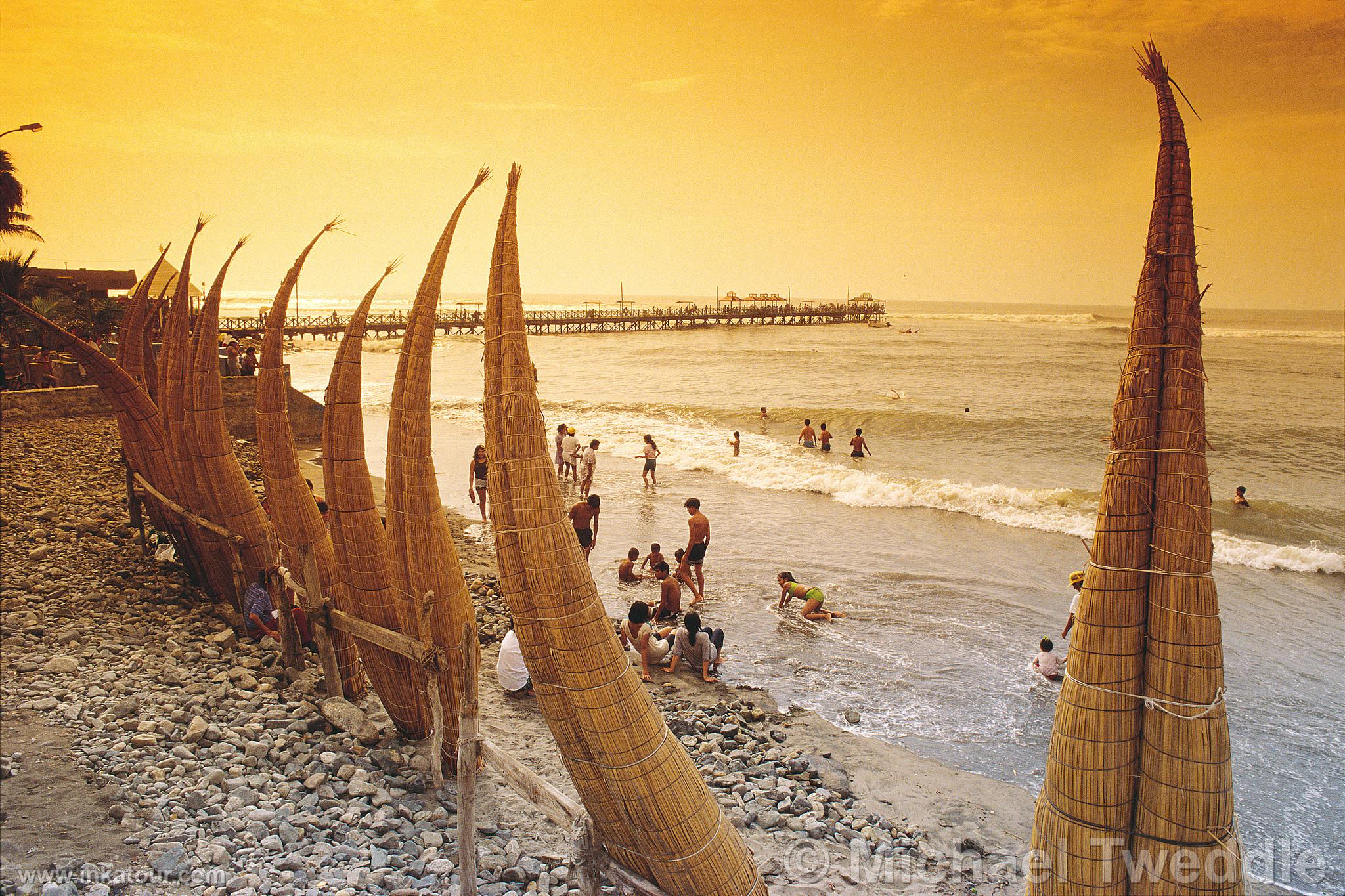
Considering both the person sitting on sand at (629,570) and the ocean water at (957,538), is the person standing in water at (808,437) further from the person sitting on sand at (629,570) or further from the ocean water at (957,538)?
the person sitting on sand at (629,570)

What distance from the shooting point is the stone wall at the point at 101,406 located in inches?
518

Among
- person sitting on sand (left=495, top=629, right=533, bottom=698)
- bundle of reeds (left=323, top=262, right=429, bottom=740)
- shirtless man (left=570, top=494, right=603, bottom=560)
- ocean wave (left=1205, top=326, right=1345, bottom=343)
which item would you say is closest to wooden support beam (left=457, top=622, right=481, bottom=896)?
bundle of reeds (left=323, top=262, right=429, bottom=740)

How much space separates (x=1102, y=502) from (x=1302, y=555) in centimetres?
1257

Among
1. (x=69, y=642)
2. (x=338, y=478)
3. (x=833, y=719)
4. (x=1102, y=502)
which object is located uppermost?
(x=1102, y=502)

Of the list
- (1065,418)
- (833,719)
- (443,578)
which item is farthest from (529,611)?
(1065,418)

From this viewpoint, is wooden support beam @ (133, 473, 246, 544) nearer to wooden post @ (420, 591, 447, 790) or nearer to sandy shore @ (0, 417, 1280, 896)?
sandy shore @ (0, 417, 1280, 896)

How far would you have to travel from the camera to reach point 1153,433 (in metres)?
2.66

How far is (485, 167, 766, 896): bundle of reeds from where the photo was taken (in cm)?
324

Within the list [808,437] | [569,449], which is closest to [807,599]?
[569,449]

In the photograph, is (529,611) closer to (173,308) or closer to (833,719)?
(833,719)

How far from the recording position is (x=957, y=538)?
12773 millimetres

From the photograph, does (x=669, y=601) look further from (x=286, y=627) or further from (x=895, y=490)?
(x=895, y=490)

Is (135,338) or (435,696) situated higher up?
(135,338)

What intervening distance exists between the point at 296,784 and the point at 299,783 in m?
0.03
